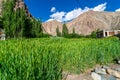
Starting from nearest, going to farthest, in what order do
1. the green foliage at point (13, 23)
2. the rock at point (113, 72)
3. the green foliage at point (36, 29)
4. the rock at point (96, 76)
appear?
the rock at point (96, 76)
the rock at point (113, 72)
the green foliage at point (13, 23)
the green foliage at point (36, 29)

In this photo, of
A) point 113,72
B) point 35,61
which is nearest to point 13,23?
point 113,72

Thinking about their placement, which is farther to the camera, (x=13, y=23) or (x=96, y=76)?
(x=13, y=23)

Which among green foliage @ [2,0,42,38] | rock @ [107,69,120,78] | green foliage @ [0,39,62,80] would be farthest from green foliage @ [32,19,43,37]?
green foliage @ [0,39,62,80]

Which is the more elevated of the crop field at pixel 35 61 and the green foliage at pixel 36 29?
the green foliage at pixel 36 29

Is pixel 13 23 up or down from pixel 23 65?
up

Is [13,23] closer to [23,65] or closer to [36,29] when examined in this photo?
[36,29]

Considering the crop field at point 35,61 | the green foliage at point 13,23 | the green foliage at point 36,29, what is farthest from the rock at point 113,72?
the green foliage at point 36,29

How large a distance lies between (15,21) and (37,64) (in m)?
41.7

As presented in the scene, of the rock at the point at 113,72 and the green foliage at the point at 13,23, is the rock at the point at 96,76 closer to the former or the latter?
the rock at the point at 113,72

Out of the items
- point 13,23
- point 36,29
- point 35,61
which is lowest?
point 35,61

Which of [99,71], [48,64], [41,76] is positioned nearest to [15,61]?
[41,76]

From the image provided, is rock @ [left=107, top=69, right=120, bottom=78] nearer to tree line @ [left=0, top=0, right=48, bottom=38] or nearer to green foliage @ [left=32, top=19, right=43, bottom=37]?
tree line @ [left=0, top=0, right=48, bottom=38]

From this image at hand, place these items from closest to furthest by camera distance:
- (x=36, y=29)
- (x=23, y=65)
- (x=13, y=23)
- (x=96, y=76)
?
(x=23, y=65) → (x=96, y=76) → (x=13, y=23) → (x=36, y=29)

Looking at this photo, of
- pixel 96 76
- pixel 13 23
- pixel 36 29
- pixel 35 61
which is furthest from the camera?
pixel 36 29
